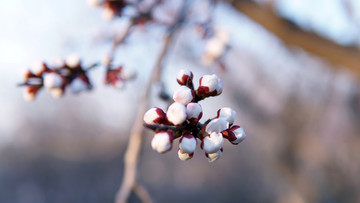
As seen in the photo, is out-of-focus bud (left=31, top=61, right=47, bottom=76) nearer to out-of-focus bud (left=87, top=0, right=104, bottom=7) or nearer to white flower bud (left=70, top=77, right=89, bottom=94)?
white flower bud (left=70, top=77, right=89, bottom=94)

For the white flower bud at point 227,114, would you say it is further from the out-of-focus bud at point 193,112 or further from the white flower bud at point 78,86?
the white flower bud at point 78,86

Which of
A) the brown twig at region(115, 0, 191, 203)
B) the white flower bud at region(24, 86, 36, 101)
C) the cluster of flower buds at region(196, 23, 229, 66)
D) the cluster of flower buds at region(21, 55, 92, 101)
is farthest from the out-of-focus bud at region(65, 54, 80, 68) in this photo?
the cluster of flower buds at region(196, 23, 229, 66)

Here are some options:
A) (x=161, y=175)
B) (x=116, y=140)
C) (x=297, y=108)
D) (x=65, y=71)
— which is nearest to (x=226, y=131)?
(x=65, y=71)

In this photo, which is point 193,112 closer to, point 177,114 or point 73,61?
point 177,114

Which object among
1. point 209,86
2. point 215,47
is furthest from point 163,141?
point 215,47

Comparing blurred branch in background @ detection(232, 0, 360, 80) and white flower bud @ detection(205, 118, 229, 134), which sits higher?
blurred branch in background @ detection(232, 0, 360, 80)

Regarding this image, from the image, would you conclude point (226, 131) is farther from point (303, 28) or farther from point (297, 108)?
point (297, 108)
